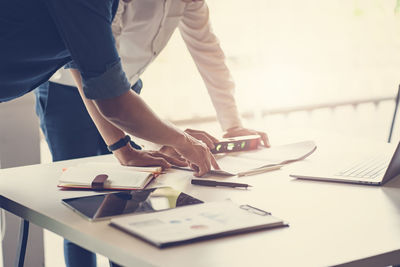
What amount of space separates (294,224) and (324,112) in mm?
3119

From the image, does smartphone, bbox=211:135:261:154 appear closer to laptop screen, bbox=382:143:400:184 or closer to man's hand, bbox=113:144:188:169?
man's hand, bbox=113:144:188:169

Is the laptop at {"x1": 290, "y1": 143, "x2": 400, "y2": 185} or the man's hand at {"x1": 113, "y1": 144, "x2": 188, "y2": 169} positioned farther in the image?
the man's hand at {"x1": 113, "y1": 144, "x2": 188, "y2": 169}

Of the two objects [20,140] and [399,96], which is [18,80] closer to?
[20,140]

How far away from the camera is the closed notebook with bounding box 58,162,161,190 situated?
124cm

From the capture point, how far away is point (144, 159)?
4.74 ft

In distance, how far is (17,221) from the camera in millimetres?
2217

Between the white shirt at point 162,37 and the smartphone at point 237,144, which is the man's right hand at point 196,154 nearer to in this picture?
the smartphone at point 237,144

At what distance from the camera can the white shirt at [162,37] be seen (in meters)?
1.63

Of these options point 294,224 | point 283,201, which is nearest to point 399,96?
point 283,201

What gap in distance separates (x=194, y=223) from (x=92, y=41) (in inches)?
16.3

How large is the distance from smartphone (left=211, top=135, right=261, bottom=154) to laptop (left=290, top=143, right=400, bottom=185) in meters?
0.26

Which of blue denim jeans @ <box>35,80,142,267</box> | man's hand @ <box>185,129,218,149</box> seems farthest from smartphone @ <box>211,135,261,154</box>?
blue denim jeans @ <box>35,80,142,267</box>

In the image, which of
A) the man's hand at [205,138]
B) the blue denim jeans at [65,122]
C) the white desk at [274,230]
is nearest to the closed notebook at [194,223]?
the white desk at [274,230]

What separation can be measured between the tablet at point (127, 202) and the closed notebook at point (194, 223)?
0.04m
